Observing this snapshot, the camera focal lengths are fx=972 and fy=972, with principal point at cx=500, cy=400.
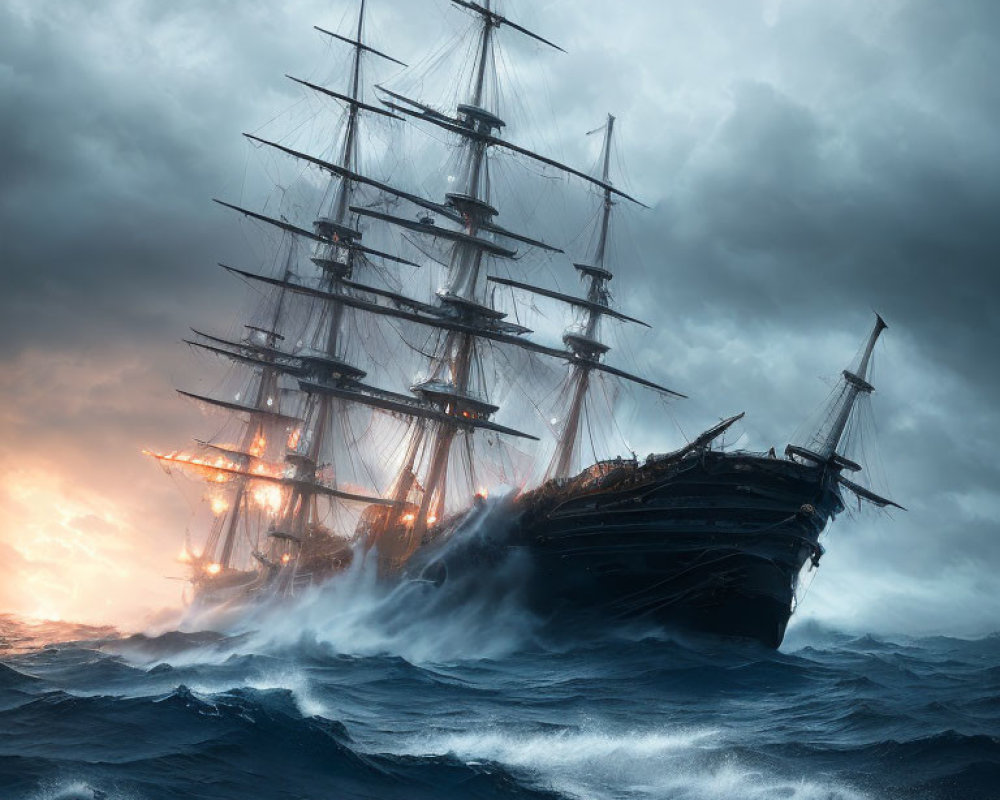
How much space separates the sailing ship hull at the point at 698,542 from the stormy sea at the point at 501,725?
1537mm

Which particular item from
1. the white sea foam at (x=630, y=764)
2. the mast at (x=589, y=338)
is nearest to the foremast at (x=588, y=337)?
the mast at (x=589, y=338)

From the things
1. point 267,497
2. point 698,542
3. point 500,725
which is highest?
point 267,497

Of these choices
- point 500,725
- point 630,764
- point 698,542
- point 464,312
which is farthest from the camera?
point 464,312

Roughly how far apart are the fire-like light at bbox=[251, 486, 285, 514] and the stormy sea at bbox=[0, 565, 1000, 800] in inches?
1576

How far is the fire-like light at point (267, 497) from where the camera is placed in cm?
8500

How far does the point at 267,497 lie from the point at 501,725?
64.5 m

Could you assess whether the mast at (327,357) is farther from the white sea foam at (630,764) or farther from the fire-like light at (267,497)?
the white sea foam at (630,764)

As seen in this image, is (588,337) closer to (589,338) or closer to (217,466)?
(589,338)

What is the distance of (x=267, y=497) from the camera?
86500mm

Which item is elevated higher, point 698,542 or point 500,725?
point 698,542

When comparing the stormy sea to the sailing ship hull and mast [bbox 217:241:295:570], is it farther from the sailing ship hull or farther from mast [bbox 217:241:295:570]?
mast [bbox 217:241:295:570]

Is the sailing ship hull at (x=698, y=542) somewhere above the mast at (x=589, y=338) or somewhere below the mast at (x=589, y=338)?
below

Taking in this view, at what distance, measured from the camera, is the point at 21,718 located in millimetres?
23828

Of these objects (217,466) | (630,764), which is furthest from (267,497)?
(630,764)
